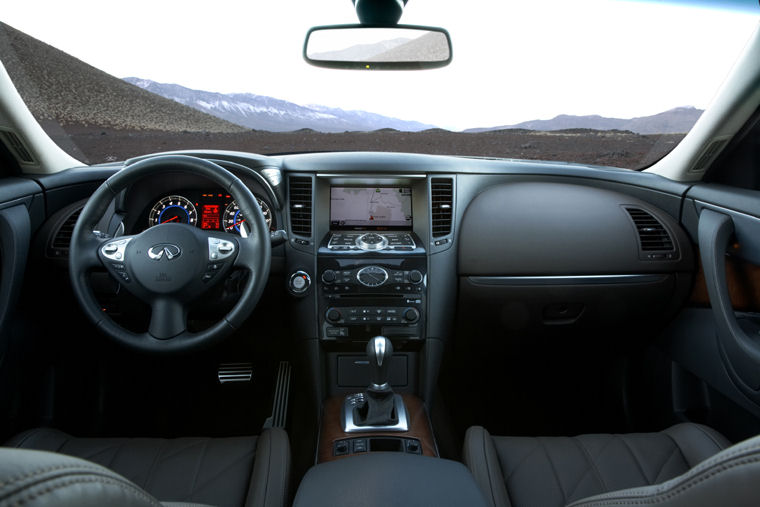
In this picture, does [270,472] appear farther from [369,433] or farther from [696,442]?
[696,442]

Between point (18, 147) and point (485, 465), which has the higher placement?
point (18, 147)

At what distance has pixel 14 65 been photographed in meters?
2.54

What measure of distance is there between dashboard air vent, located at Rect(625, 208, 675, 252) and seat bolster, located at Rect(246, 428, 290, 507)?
6.78 feet

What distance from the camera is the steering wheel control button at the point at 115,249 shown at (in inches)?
82.4

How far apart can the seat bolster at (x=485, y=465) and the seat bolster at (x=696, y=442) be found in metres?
0.69

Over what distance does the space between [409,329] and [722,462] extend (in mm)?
2111

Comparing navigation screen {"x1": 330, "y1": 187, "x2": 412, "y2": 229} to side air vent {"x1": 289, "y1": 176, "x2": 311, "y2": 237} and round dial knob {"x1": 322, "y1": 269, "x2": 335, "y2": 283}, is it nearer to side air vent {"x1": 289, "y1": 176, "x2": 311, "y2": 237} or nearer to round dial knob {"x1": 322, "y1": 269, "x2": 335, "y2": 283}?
side air vent {"x1": 289, "y1": 176, "x2": 311, "y2": 237}

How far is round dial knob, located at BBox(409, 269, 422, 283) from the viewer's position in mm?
2732

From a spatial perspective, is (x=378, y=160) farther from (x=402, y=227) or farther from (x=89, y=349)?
(x=89, y=349)

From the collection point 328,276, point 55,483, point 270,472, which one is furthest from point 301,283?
point 55,483

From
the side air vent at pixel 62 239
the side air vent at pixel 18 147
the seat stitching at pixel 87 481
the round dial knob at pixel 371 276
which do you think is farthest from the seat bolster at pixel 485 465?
the side air vent at pixel 18 147

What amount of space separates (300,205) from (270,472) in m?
1.39

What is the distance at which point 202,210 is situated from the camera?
270cm

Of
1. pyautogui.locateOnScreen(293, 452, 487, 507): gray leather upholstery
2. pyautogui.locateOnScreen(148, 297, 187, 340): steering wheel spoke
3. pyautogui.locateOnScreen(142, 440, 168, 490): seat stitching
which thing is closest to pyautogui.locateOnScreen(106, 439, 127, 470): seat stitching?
pyautogui.locateOnScreen(142, 440, 168, 490): seat stitching
